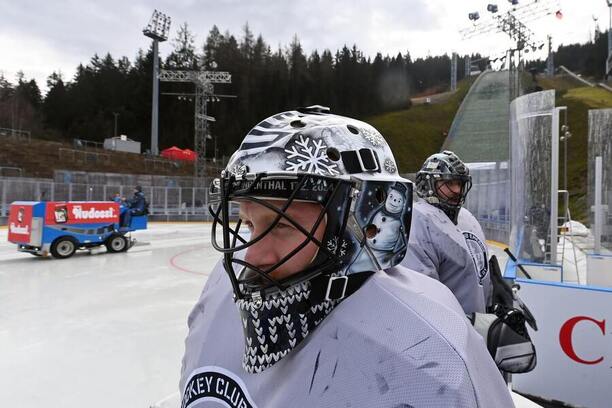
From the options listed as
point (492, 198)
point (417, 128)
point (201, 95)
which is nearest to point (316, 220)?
point (492, 198)

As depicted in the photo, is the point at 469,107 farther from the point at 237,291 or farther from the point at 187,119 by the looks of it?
the point at 237,291

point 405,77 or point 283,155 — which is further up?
point 405,77

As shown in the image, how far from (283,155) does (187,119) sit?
191 feet

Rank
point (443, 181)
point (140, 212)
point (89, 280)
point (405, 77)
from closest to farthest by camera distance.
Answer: point (443, 181) → point (89, 280) → point (140, 212) → point (405, 77)

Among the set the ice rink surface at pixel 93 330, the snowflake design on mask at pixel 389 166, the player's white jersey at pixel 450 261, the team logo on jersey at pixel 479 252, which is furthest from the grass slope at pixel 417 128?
the snowflake design on mask at pixel 389 166

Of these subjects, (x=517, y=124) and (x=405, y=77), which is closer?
(x=517, y=124)

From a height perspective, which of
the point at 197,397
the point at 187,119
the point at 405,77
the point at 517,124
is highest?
the point at 405,77

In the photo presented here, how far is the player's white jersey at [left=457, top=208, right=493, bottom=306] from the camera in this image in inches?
91.7

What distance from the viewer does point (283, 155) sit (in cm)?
88

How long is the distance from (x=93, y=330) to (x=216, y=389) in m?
3.82

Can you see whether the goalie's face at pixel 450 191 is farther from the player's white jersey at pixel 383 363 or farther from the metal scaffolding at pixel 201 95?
the metal scaffolding at pixel 201 95

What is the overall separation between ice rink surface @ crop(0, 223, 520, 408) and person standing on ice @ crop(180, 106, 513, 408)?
150cm

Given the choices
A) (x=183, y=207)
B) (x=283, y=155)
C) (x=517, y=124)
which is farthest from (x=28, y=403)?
(x=183, y=207)

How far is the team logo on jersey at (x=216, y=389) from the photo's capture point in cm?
88
